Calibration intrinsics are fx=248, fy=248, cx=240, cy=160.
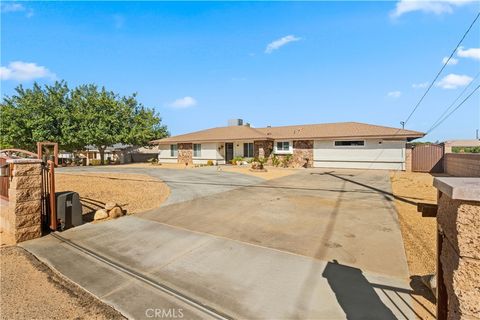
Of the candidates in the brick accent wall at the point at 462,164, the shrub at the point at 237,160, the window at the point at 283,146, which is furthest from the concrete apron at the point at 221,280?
the window at the point at 283,146

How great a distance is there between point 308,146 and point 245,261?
67.4 ft

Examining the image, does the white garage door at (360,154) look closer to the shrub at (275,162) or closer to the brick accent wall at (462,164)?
the brick accent wall at (462,164)

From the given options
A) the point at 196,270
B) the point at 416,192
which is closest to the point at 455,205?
the point at 196,270

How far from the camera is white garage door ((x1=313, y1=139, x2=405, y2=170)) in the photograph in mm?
19844

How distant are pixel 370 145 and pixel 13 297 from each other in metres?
22.6

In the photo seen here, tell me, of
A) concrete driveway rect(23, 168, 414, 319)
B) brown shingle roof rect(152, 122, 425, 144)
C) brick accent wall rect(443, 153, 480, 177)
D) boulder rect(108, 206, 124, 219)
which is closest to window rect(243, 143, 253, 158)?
brown shingle roof rect(152, 122, 425, 144)

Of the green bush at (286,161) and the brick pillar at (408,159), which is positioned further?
the green bush at (286,161)

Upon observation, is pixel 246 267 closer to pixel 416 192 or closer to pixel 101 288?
pixel 101 288

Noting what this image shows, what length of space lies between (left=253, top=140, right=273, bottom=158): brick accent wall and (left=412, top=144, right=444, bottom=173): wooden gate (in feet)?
39.9

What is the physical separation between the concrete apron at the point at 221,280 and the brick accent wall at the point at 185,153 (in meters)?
23.6

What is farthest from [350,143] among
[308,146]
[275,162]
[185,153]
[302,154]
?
[185,153]

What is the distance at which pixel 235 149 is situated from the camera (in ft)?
90.4

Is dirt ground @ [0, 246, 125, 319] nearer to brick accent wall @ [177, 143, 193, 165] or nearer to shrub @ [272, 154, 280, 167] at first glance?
shrub @ [272, 154, 280, 167]

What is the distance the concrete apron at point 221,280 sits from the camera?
306 cm
